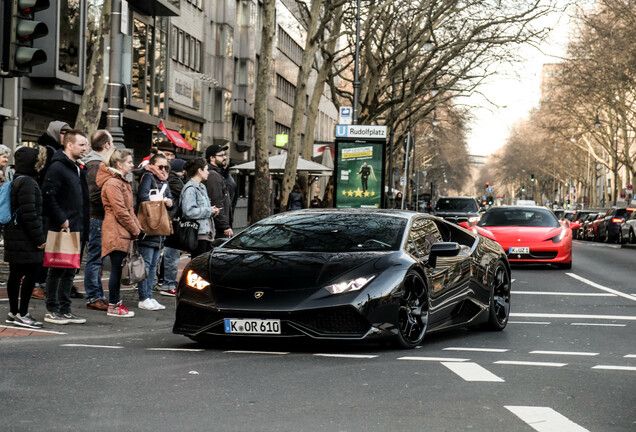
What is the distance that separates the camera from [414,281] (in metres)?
9.31

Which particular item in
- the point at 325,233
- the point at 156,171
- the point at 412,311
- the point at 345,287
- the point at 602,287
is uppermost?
the point at 156,171

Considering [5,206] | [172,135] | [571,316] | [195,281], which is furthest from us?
[172,135]

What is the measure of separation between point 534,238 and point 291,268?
14.5 meters

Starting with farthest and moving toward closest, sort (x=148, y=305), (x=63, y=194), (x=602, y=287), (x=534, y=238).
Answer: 1. (x=534, y=238)
2. (x=602, y=287)
3. (x=148, y=305)
4. (x=63, y=194)

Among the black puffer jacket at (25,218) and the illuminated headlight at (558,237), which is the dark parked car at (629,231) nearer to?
the illuminated headlight at (558,237)

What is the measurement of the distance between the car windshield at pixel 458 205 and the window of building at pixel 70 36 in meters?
15.6

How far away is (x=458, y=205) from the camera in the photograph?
40719 mm

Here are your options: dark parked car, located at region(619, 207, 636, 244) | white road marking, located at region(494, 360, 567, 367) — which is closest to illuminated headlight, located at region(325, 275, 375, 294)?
white road marking, located at region(494, 360, 567, 367)

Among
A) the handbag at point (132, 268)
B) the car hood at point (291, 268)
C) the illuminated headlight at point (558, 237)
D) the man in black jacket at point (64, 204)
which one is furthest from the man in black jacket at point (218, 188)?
the illuminated headlight at point (558, 237)

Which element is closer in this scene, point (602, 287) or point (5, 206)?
point (5, 206)

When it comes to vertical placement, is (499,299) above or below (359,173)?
below

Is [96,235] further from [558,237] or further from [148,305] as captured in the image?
[558,237]

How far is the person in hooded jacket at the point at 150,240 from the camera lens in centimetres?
1214

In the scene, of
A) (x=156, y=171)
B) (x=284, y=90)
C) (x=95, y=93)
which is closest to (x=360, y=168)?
(x=95, y=93)
